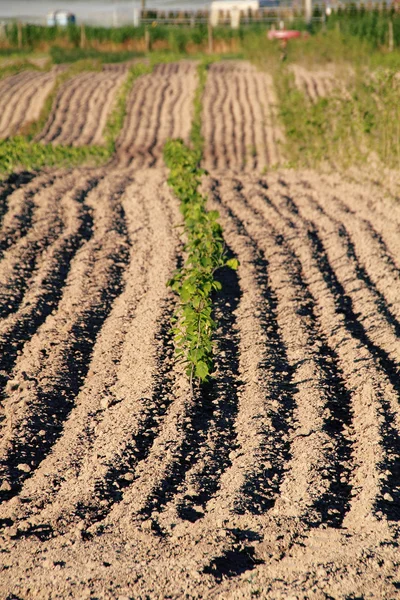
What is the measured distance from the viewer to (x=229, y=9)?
169 feet

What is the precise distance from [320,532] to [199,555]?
1.98 ft

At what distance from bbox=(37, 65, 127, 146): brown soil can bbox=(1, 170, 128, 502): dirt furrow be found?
1206 cm

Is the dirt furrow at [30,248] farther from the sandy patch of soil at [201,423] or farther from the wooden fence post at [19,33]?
the wooden fence post at [19,33]

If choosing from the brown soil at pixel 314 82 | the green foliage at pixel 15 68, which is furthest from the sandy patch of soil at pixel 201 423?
the green foliage at pixel 15 68

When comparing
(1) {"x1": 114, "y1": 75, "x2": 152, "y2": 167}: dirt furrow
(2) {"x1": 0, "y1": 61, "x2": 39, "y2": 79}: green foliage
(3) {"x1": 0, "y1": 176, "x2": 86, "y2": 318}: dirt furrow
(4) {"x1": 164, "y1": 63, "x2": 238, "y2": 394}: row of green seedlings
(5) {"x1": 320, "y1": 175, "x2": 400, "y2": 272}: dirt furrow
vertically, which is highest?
(4) {"x1": 164, "y1": 63, "x2": 238, "y2": 394}: row of green seedlings

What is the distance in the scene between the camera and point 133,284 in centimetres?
799

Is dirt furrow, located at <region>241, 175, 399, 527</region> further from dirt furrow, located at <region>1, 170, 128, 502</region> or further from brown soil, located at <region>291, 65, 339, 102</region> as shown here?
brown soil, located at <region>291, 65, 339, 102</region>

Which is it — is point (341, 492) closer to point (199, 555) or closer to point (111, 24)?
point (199, 555)

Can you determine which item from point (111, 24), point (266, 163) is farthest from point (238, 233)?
Answer: point (111, 24)

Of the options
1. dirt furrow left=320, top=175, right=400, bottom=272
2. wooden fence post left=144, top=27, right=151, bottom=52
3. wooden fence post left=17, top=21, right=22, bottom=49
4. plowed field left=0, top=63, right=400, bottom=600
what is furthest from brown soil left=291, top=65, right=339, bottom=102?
wooden fence post left=17, top=21, right=22, bottom=49

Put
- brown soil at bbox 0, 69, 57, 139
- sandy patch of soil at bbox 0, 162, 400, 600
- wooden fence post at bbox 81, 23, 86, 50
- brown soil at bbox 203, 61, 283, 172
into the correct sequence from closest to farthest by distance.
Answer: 1. sandy patch of soil at bbox 0, 162, 400, 600
2. brown soil at bbox 203, 61, 283, 172
3. brown soil at bbox 0, 69, 57, 139
4. wooden fence post at bbox 81, 23, 86, 50

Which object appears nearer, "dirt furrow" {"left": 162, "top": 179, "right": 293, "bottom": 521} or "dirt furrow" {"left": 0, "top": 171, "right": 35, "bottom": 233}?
"dirt furrow" {"left": 162, "top": 179, "right": 293, "bottom": 521}

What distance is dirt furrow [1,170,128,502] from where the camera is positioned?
195 inches

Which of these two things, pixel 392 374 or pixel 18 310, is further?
pixel 18 310
